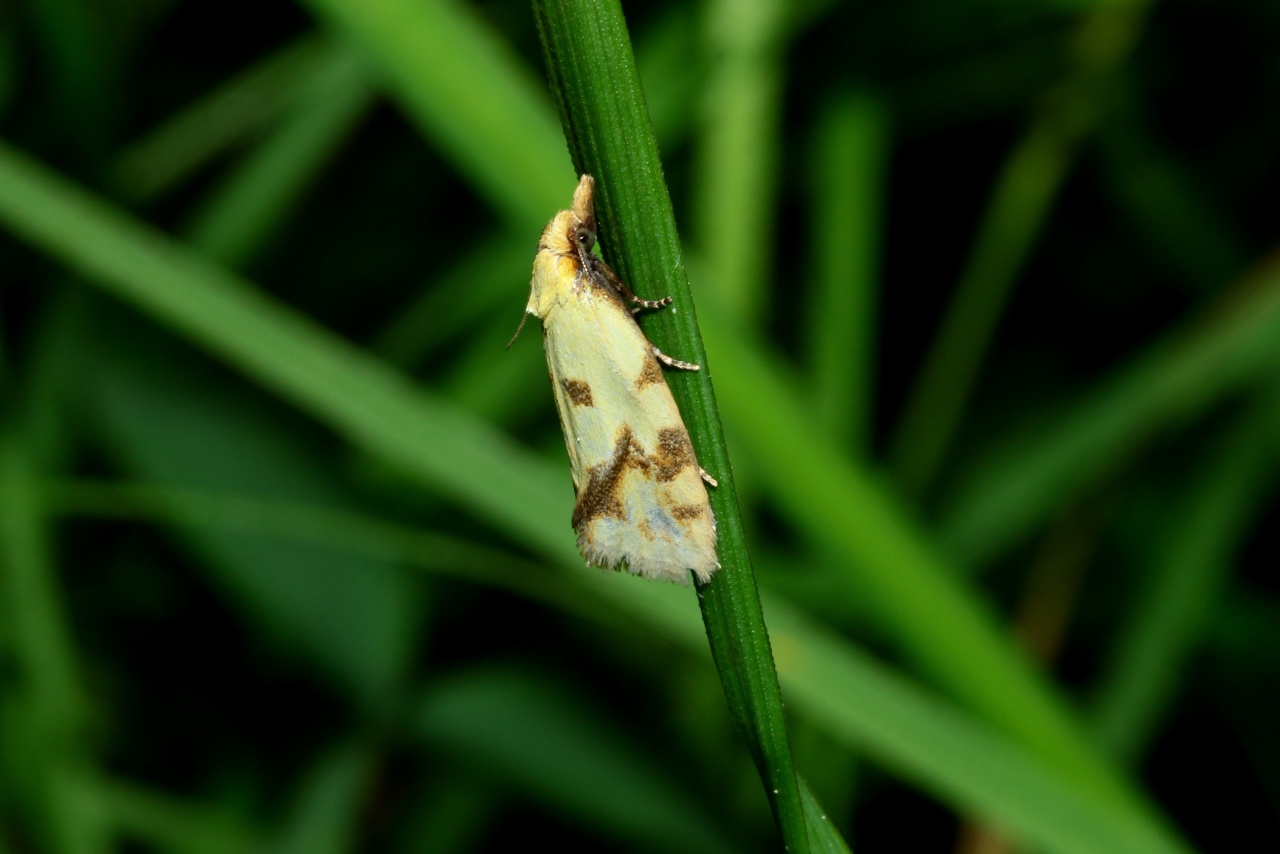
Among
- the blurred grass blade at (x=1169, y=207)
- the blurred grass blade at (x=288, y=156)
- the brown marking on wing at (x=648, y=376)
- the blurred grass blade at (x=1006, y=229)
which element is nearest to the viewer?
the brown marking on wing at (x=648, y=376)

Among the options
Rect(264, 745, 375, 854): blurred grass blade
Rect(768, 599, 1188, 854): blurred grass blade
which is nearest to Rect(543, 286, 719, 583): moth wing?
Rect(768, 599, 1188, 854): blurred grass blade

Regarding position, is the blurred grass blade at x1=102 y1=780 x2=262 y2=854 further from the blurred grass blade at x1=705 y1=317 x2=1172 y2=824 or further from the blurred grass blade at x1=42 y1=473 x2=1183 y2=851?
the blurred grass blade at x1=705 y1=317 x2=1172 y2=824

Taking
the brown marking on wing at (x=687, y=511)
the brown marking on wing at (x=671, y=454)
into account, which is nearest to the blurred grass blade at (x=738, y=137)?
the brown marking on wing at (x=671, y=454)

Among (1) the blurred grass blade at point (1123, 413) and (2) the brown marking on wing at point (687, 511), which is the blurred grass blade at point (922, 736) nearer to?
(2) the brown marking on wing at point (687, 511)

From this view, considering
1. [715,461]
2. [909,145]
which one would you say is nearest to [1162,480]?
[909,145]

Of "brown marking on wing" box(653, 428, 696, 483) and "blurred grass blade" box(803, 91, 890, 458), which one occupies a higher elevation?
"blurred grass blade" box(803, 91, 890, 458)

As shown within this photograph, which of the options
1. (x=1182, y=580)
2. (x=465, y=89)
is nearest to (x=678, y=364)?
(x=465, y=89)
